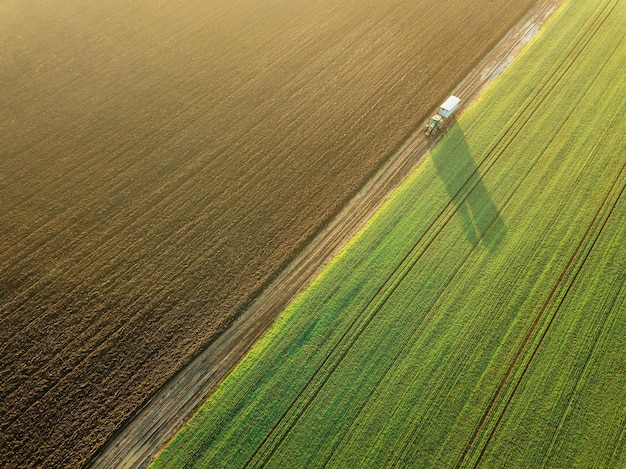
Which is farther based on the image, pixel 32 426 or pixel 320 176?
pixel 320 176

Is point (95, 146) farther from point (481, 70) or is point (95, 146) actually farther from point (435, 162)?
point (481, 70)

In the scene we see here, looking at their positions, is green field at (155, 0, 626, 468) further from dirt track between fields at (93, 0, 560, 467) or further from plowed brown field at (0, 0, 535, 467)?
plowed brown field at (0, 0, 535, 467)

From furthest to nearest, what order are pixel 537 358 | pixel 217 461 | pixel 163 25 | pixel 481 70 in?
pixel 163 25, pixel 481 70, pixel 537 358, pixel 217 461

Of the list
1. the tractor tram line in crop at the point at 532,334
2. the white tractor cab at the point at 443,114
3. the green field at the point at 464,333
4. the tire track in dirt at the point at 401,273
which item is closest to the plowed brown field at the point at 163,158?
the white tractor cab at the point at 443,114

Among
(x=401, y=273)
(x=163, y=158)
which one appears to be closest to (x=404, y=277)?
(x=401, y=273)

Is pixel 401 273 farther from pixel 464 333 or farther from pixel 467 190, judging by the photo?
pixel 467 190

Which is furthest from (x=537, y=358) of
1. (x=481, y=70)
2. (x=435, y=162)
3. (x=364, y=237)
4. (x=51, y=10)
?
(x=51, y=10)
